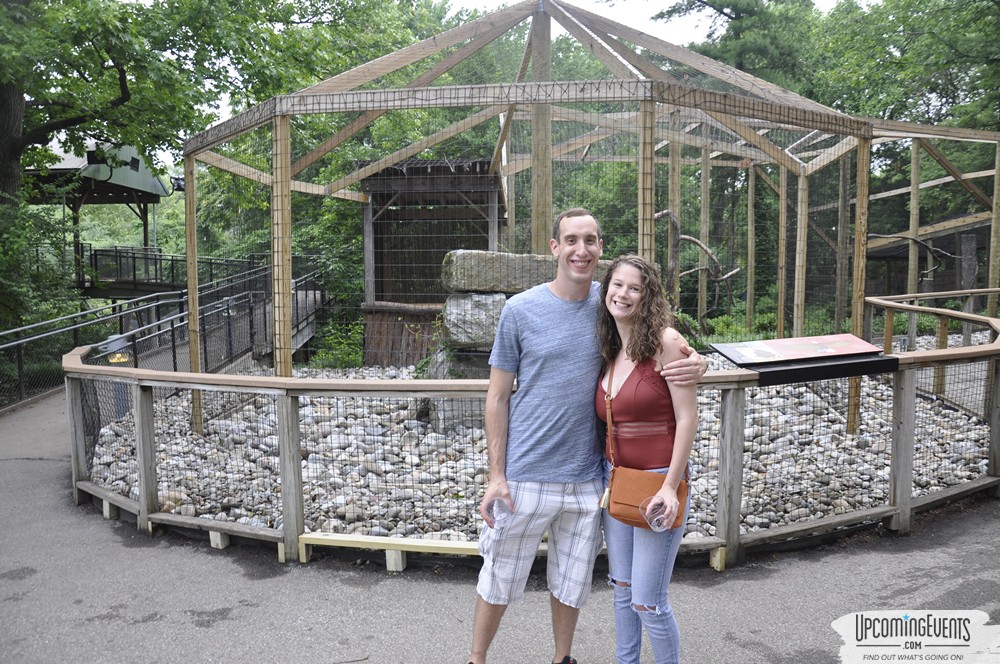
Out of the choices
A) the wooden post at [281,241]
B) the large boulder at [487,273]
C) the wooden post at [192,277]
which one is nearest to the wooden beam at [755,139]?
the large boulder at [487,273]

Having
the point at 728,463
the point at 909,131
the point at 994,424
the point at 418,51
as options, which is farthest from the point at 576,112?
the point at 728,463

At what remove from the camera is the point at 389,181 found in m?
11.5

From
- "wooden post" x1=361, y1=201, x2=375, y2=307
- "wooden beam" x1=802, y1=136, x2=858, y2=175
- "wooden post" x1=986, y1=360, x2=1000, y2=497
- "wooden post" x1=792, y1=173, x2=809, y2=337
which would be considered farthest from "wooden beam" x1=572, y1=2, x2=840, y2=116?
"wooden post" x1=361, y1=201, x2=375, y2=307

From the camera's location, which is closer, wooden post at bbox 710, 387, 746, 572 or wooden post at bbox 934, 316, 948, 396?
wooden post at bbox 710, 387, 746, 572

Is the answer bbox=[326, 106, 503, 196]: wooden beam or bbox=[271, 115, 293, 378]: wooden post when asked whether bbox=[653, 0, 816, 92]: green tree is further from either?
bbox=[271, 115, 293, 378]: wooden post

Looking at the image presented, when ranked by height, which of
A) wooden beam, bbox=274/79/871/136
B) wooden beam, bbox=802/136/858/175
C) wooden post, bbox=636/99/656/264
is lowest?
wooden post, bbox=636/99/656/264

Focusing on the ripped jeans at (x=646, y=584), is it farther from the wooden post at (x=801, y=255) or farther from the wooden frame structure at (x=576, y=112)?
the wooden post at (x=801, y=255)

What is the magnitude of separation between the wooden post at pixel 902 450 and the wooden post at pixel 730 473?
1.18 metres

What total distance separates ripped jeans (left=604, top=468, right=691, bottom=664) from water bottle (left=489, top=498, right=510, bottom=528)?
374 millimetres

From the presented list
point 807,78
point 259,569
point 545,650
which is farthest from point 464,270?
point 807,78

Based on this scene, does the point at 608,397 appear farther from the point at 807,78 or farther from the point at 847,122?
the point at 807,78

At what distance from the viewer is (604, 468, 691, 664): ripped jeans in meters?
2.51

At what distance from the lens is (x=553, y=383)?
2693mm

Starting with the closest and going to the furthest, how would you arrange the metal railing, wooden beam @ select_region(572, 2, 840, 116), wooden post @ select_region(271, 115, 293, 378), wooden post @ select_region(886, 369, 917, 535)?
wooden post @ select_region(886, 369, 917, 535)
wooden post @ select_region(271, 115, 293, 378)
wooden beam @ select_region(572, 2, 840, 116)
the metal railing
